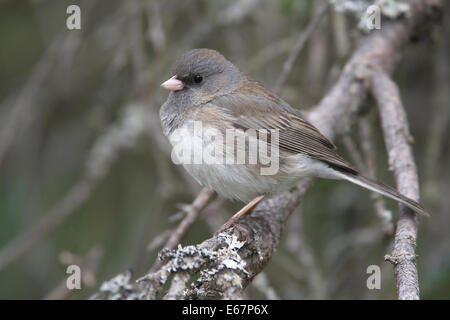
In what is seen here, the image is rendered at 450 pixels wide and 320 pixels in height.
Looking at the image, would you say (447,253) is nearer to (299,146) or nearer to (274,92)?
(299,146)

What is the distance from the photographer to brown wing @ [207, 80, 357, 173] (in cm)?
273

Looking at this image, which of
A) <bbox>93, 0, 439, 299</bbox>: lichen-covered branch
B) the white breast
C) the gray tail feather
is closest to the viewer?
<bbox>93, 0, 439, 299</bbox>: lichen-covered branch

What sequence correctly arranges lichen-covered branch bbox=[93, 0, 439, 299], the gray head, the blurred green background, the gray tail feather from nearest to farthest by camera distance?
lichen-covered branch bbox=[93, 0, 439, 299], the gray tail feather, the gray head, the blurred green background

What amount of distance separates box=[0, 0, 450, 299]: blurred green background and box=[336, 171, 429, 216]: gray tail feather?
47 centimetres

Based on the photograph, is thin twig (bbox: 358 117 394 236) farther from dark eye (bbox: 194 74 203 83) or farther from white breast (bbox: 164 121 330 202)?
dark eye (bbox: 194 74 203 83)

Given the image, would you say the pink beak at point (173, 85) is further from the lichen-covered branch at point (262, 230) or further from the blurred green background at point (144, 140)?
the lichen-covered branch at point (262, 230)

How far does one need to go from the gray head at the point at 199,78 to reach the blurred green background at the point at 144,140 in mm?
273

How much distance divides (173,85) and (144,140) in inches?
35.7

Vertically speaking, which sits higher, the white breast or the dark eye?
the dark eye

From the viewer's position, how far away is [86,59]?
12.1ft

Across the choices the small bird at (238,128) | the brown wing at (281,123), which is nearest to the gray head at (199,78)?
the small bird at (238,128)

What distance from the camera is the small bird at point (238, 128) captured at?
2535 mm

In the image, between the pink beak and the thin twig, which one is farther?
the pink beak

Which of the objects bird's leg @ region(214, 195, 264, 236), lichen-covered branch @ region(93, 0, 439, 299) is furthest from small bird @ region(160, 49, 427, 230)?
lichen-covered branch @ region(93, 0, 439, 299)
